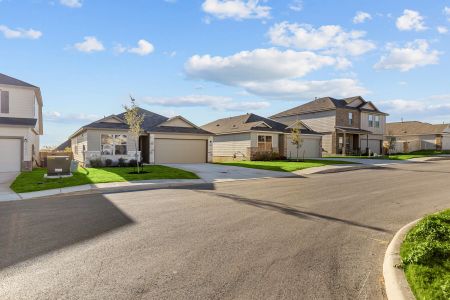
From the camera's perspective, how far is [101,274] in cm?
485

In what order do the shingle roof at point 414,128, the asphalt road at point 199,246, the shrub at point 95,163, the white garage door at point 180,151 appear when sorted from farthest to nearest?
the shingle roof at point 414,128
the white garage door at point 180,151
the shrub at point 95,163
the asphalt road at point 199,246

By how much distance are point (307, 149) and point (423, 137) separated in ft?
98.7

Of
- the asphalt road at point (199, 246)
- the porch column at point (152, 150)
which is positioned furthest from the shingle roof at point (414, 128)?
the asphalt road at point (199, 246)

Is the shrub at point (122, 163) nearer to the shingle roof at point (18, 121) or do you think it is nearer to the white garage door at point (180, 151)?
the white garage door at point (180, 151)

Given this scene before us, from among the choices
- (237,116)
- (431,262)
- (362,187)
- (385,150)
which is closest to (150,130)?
(237,116)

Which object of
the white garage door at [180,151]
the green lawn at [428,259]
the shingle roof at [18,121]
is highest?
the shingle roof at [18,121]

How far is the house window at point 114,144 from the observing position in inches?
1028

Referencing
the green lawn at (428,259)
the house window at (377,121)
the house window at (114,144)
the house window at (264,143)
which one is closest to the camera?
the green lawn at (428,259)

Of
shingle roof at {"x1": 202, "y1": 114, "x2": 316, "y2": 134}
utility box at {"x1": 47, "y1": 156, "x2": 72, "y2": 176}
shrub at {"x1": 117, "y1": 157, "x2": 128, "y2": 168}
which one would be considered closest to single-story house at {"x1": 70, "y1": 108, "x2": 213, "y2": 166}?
shrub at {"x1": 117, "y1": 157, "x2": 128, "y2": 168}

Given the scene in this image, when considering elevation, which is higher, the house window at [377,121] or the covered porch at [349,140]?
the house window at [377,121]

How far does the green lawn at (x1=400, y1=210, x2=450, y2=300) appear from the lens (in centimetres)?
418

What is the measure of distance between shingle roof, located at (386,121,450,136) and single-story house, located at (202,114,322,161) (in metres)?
28.0

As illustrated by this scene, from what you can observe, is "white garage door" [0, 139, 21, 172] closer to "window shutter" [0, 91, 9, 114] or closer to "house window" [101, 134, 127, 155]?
"window shutter" [0, 91, 9, 114]

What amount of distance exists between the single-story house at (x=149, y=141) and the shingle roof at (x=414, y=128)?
43.1 metres
